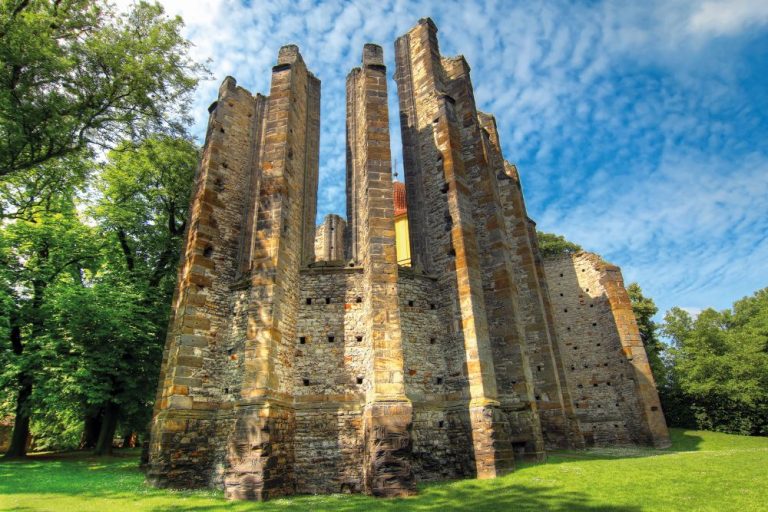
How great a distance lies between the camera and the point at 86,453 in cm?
1603

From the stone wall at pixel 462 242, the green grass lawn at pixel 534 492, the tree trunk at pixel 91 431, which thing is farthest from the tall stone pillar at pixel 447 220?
the tree trunk at pixel 91 431

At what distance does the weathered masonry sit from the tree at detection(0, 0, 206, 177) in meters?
2.22

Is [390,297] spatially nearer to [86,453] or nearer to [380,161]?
[380,161]

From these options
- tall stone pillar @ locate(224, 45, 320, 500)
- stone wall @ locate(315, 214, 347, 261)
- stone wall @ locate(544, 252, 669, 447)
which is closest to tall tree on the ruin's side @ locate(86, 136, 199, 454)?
tall stone pillar @ locate(224, 45, 320, 500)

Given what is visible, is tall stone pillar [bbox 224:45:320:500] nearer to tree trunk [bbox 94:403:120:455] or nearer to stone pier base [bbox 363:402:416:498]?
stone pier base [bbox 363:402:416:498]

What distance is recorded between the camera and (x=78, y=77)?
34.4 feet

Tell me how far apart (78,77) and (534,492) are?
13647mm

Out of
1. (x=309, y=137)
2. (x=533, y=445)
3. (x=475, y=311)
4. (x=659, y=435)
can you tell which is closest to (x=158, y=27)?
(x=309, y=137)

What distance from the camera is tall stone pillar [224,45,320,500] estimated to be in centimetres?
826

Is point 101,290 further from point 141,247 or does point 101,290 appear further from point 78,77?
point 78,77

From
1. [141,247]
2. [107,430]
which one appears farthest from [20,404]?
[141,247]

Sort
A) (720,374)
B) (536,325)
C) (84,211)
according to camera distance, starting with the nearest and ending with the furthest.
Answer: (536,325) < (84,211) < (720,374)

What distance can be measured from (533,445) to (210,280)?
9.13 m

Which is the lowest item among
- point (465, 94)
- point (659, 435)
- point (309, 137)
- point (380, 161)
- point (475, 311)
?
point (659, 435)
